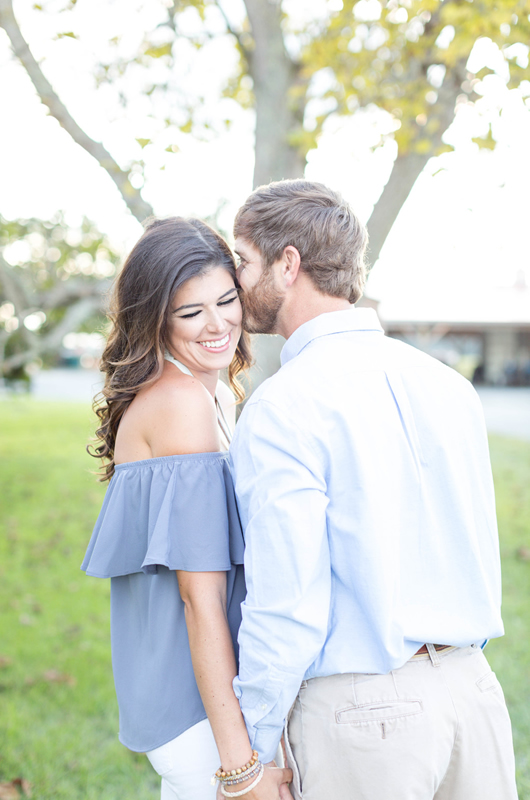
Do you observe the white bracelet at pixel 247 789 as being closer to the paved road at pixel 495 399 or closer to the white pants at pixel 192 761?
the white pants at pixel 192 761

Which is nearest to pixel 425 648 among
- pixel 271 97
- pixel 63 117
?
pixel 63 117

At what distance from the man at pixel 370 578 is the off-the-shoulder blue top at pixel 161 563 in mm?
161

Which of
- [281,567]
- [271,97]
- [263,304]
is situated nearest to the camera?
[281,567]

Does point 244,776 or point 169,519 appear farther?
point 169,519

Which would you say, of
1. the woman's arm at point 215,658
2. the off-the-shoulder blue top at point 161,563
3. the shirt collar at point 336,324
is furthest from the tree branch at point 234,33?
the woman's arm at point 215,658

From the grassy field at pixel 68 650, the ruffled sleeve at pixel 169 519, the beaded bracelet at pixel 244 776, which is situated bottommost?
the grassy field at pixel 68 650

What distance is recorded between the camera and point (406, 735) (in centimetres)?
150

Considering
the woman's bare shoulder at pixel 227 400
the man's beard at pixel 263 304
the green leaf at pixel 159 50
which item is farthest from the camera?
the green leaf at pixel 159 50

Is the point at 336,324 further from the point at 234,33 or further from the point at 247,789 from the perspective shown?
the point at 234,33

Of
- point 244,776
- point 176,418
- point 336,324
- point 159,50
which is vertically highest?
point 159,50

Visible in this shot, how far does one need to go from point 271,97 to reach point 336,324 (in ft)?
9.17

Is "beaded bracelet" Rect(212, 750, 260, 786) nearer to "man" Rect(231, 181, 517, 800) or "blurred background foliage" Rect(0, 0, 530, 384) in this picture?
Result: "man" Rect(231, 181, 517, 800)

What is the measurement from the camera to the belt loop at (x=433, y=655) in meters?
1.59

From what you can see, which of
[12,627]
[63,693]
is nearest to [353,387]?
[63,693]
